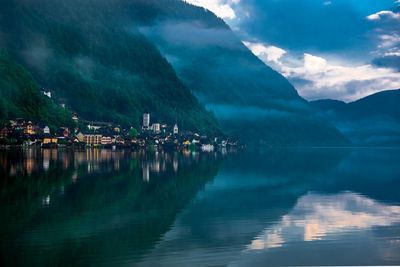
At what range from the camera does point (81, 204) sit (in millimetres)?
18641

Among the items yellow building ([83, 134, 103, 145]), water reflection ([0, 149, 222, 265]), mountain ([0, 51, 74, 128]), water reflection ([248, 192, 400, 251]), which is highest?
mountain ([0, 51, 74, 128])

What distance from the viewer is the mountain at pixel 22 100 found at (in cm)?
10600

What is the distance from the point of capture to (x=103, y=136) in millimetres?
131250

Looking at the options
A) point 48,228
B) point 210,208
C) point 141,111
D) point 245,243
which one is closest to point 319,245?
point 245,243

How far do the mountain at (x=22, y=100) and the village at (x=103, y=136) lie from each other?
14.5ft

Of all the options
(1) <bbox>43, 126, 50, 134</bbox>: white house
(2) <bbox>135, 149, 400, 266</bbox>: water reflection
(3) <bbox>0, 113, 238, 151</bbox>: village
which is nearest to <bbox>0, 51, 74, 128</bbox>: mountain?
(1) <bbox>43, 126, 50, 134</bbox>: white house

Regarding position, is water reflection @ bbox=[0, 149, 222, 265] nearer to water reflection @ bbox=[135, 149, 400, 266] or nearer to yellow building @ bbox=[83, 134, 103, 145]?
water reflection @ bbox=[135, 149, 400, 266]

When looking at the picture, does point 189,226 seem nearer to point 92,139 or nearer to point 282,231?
point 282,231

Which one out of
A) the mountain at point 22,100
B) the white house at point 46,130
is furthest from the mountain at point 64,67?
the white house at point 46,130

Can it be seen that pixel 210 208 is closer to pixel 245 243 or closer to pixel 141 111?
pixel 245 243

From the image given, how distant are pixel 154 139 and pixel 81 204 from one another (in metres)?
135

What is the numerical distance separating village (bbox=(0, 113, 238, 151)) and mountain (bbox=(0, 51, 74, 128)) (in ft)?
14.5

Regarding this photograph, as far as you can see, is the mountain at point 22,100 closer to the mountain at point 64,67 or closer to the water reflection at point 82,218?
the mountain at point 64,67

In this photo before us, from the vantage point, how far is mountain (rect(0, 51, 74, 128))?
106 metres
